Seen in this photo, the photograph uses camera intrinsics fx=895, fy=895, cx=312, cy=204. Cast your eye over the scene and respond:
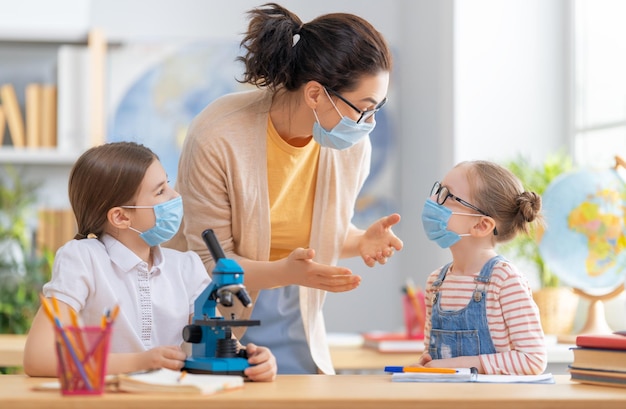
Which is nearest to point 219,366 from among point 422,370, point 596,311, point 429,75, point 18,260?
point 422,370

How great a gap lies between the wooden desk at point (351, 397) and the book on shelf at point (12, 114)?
2732 millimetres

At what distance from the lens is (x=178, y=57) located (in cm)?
441

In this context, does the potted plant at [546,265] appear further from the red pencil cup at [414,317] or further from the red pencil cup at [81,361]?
the red pencil cup at [81,361]

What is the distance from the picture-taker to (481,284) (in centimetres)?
194

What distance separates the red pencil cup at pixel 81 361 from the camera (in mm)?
1349

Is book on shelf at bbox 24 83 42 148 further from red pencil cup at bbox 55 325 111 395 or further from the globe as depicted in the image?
red pencil cup at bbox 55 325 111 395

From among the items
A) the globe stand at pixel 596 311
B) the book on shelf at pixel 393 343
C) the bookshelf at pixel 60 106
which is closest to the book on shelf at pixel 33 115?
the bookshelf at pixel 60 106

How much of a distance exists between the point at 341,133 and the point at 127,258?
652mm

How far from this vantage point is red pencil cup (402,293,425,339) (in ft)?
10.7

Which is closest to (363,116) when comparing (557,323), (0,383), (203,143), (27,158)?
(203,143)

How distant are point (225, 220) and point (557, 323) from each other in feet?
4.72

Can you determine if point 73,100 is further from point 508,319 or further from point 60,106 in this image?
point 508,319

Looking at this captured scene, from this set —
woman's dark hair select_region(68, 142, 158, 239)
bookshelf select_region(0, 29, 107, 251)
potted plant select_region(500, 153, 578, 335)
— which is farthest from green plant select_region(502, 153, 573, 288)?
bookshelf select_region(0, 29, 107, 251)

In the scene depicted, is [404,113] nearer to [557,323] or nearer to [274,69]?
[557,323]
